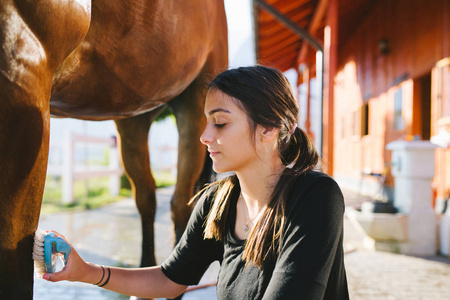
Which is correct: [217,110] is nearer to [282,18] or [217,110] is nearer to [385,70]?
[282,18]

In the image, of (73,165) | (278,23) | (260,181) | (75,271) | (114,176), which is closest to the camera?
(75,271)

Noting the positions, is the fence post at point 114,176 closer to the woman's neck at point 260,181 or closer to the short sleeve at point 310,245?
the woman's neck at point 260,181

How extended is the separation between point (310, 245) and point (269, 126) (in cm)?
36

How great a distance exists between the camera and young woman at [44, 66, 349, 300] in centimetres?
96

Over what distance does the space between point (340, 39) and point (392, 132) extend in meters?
5.01

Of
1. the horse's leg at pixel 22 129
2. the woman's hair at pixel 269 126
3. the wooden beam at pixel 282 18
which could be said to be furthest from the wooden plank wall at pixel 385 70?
the horse's leg at pixel 22 129

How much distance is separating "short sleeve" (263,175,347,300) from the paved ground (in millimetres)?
1341

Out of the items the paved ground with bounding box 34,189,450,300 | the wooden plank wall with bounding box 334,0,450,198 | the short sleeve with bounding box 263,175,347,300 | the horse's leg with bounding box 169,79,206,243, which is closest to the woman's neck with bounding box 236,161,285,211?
the short sleeve with bounding box 263,175,347,300

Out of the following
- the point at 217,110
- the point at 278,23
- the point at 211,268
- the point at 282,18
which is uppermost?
the point at 278,23

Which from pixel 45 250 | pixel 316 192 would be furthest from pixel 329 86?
pixel 45 250

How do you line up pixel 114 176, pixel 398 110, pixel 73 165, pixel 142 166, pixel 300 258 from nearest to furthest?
1. pixel 300 258
2. pixel 142 166
3. pixel 73 165
4. pixel 398 110
5. pixel 114 176

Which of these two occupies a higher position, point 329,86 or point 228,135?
point 329,86

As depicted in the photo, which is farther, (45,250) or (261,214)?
(261,214)

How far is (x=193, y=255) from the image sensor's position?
1.32 m
